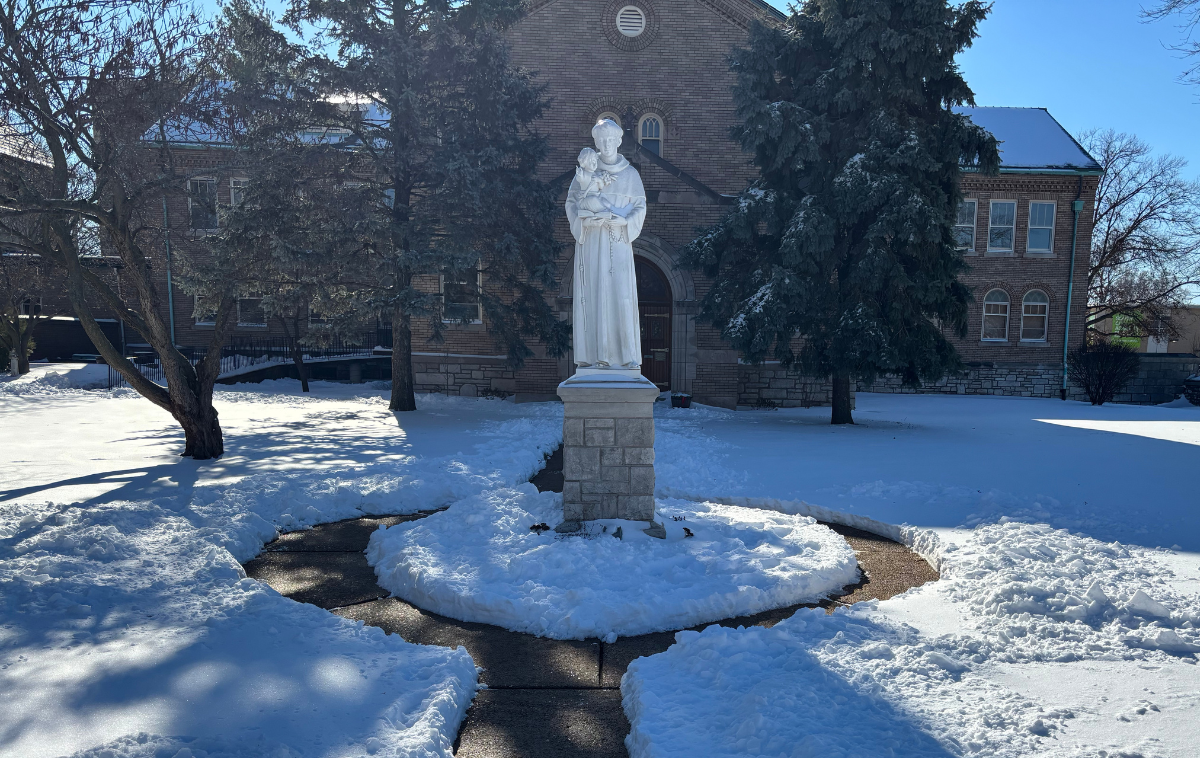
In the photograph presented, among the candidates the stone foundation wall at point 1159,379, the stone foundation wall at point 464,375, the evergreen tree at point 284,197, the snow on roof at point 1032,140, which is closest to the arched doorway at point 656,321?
the stone foundation wall at point 464,375

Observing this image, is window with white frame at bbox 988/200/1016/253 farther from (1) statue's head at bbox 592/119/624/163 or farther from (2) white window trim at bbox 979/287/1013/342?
(1) statue's head at bbox 592/119/624/163

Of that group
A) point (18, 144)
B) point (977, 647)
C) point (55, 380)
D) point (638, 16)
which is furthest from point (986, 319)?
point (55, 380)

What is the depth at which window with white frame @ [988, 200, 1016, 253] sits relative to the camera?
2338 cm

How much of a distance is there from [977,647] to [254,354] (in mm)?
24005

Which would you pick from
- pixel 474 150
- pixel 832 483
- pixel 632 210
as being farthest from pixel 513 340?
pixel 632 210

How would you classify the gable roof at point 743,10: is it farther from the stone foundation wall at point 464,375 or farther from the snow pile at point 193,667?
the snow pile at point 193,667

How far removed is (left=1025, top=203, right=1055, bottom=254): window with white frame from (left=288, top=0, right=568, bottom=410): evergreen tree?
694 inches

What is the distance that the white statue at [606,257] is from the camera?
238 inches

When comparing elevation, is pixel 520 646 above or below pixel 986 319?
below

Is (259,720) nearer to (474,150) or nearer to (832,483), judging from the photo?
(832,483)

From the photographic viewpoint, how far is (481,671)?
403 centimetres

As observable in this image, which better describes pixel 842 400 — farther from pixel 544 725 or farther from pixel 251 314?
pixel 251 314

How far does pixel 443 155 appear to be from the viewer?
13.6 metres

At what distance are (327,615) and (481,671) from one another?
1.23 m
